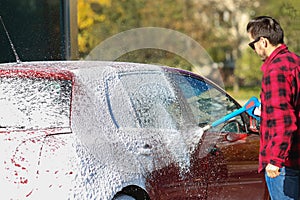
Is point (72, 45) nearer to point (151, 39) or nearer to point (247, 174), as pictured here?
point (247, 174)

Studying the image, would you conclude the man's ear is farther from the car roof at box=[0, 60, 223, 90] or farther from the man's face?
the car roof at box=[0, 60, 223, 90]

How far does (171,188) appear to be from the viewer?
465 cm

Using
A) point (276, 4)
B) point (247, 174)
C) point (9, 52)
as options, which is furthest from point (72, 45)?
→ point (276, 4)

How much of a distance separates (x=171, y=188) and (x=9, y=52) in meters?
4.45

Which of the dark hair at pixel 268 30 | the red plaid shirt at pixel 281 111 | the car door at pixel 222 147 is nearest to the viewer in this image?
the red plaid shirt at pixel 281 111

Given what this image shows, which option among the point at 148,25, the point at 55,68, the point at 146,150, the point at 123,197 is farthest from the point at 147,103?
the point at 148,25

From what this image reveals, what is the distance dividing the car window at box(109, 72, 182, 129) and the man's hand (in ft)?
3.13

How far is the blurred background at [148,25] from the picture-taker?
29.1 ft

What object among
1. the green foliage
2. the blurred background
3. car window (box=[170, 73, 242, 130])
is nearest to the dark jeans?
car window (box=[170, 73, 242, 130])

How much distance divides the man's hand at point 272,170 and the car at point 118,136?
79cm

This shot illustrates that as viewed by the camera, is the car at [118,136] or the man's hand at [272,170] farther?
the man's hand at [272,170]

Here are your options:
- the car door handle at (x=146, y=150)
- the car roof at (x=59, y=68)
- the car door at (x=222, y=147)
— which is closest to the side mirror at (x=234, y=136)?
the car door at (x=222, y=147)

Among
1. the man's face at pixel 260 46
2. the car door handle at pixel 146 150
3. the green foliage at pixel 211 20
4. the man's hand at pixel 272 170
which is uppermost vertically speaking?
the man's face at pixel 260 46

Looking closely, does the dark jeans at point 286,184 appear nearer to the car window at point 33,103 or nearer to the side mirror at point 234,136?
the side mirror at point 234,136
